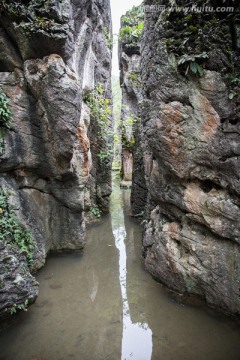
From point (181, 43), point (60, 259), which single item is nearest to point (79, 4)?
point (181, 43)

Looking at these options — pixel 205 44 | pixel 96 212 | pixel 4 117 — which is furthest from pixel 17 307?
pixel 205 44

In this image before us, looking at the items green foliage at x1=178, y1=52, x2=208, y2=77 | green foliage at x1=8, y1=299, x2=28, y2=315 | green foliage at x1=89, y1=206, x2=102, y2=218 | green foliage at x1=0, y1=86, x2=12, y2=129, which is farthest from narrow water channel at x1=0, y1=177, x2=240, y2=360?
green foliage at x1=178, y1=52, x2=208, y2=77

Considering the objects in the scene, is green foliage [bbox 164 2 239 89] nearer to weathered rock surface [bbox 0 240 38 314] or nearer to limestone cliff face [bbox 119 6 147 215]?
limestone cliff face [bbox 119 6 147 215]

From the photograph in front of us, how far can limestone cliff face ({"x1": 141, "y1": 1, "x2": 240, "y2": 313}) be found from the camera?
4.96m

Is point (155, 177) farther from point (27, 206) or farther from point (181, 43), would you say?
point (27, 206)

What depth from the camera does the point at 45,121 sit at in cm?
692

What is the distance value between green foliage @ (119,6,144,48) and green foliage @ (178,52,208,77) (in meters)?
11.0

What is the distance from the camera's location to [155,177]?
6.45m

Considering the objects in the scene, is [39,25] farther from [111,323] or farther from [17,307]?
[111,323]

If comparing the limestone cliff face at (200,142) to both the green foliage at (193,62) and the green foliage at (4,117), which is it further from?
the green foliage at (4,117)

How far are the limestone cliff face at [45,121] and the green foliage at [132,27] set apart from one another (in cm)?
753

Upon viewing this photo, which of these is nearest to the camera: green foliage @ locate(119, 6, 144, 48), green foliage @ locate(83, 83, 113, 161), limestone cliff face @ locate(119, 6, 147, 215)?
green foliage @ locate(83, 83, 113, 161)

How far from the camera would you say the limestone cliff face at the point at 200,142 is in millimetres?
4957
